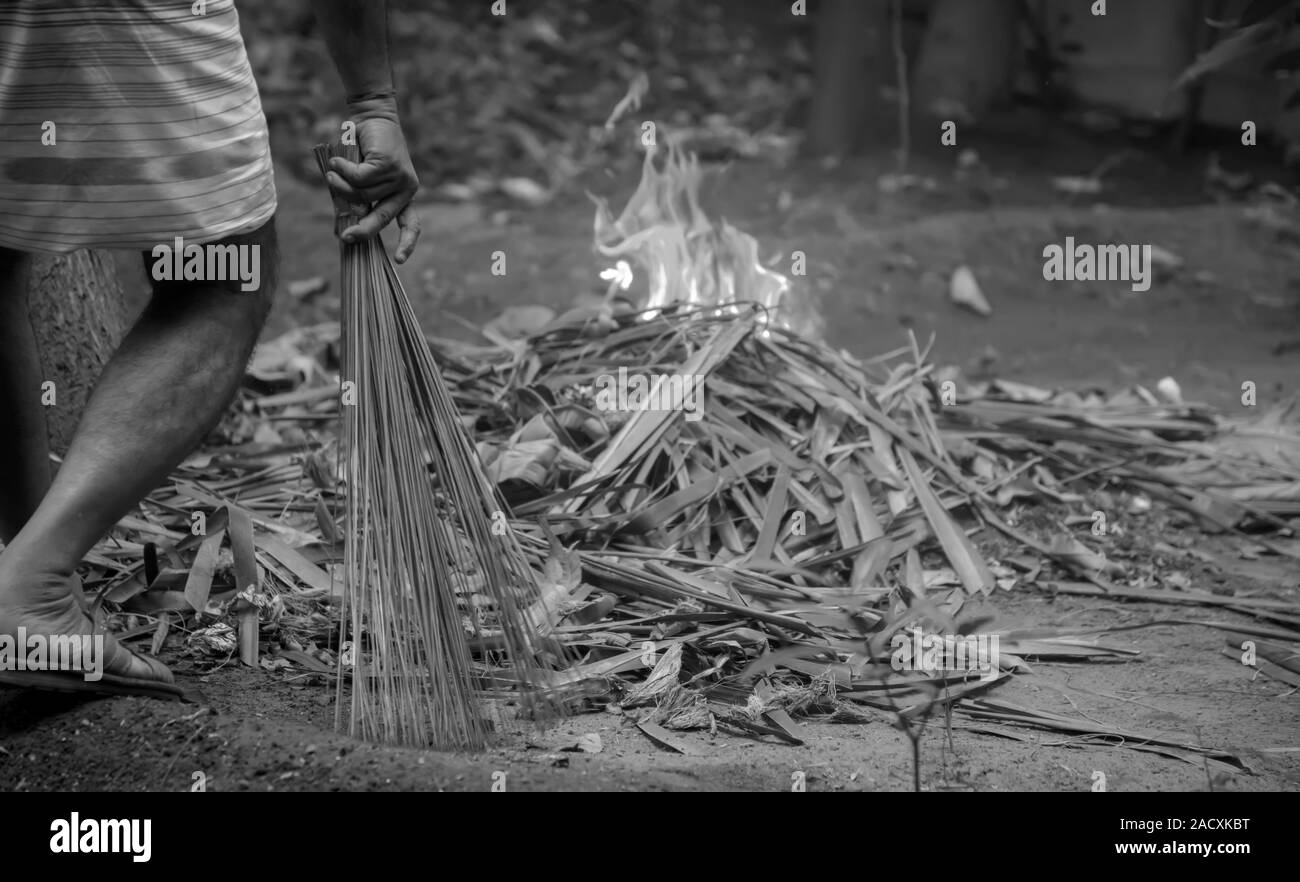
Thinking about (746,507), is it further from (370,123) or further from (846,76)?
(846,76)

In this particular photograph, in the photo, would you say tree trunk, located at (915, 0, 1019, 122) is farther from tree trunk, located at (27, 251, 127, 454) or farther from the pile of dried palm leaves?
tree trunk, located at (27, 251, 127, 454)

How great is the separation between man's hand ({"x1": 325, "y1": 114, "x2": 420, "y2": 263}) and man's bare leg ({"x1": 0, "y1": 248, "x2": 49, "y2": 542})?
0.52 m

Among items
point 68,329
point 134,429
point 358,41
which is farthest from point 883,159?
point 134,429

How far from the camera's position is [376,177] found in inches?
71.9

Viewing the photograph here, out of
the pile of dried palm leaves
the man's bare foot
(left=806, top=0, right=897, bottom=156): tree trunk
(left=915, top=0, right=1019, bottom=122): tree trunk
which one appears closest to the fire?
the pile of dried palm leaves

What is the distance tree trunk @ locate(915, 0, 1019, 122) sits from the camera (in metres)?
6.46

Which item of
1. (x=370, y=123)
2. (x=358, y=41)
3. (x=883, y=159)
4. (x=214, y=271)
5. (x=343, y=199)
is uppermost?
(x=883, y=159)

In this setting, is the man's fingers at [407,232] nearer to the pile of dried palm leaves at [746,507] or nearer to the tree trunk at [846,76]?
the pile of dried palm leaves at [746,507]

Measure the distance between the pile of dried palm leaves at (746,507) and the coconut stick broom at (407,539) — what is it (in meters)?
0.09

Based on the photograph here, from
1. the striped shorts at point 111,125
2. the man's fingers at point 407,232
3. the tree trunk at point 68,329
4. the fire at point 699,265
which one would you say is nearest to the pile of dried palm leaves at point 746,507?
the fire at point 699,265

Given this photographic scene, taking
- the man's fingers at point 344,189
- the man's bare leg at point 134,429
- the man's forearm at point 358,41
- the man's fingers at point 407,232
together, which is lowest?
the man's bare leg at point 134,429

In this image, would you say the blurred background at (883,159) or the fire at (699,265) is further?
the blurred background at (883,159)

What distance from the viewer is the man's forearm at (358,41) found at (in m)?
1.85

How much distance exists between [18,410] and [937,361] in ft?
10.8
